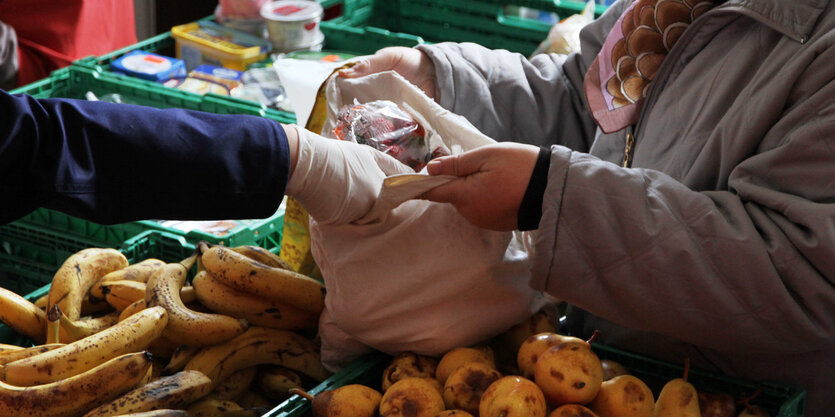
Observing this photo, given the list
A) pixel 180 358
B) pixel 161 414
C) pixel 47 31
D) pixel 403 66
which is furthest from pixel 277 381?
pixel 47 31

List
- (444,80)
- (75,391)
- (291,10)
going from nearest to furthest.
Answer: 1. (75,391)
2. (444,80)
3. (291,10)

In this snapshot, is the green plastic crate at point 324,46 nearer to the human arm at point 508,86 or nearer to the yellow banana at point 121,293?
the human arm at point 508,86

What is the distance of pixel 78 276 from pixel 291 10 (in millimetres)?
1884

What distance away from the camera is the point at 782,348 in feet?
4.20

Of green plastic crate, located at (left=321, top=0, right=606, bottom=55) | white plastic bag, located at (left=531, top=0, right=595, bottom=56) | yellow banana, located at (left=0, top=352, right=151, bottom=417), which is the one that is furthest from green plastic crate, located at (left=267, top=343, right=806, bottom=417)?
green plastic crate, located at (left=321, top=0, right=606, bottom=55)

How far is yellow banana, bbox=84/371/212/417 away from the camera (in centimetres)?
128

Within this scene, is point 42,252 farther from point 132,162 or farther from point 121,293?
point 132,162

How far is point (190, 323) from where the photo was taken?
143 centimetres

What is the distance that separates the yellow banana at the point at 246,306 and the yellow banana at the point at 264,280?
0.01 meters

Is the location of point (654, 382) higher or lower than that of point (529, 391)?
lower

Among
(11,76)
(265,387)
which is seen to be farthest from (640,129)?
(11,76)

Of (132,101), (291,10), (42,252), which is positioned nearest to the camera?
(42,252)

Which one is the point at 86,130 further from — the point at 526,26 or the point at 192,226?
the point at 526,26

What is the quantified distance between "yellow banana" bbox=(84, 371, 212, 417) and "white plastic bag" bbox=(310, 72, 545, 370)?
237mm
